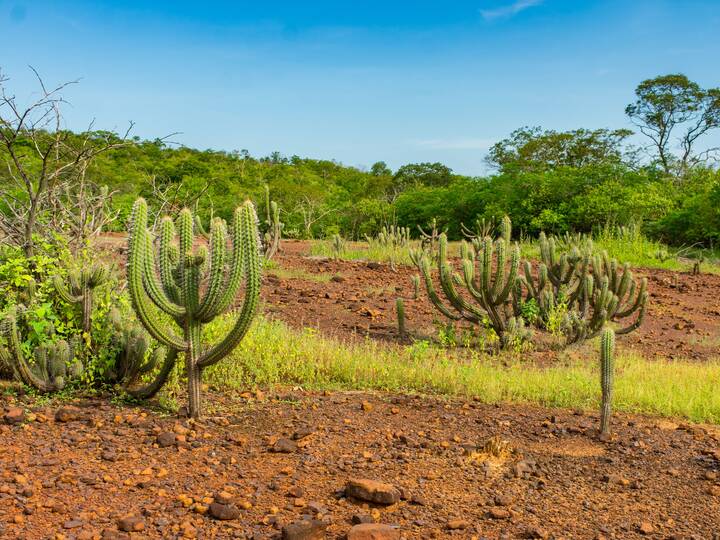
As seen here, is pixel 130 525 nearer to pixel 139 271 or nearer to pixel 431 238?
pixel 139 271

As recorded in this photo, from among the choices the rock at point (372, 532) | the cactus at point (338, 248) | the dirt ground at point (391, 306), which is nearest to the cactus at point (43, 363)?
the rock at point (372, 532)

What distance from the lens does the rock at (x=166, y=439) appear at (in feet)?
14.2

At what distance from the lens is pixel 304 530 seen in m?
3.29

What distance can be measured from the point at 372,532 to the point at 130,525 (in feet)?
3.73

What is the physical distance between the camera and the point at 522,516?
11.9 feet

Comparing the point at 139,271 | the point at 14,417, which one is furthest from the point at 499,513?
the point at 14,417

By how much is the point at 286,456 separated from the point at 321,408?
3.13 ft

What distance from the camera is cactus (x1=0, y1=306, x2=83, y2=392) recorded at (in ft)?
16.8

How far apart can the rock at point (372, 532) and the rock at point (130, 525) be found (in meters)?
0.99

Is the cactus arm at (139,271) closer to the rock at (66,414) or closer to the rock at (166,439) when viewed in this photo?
the rock at (166,439)

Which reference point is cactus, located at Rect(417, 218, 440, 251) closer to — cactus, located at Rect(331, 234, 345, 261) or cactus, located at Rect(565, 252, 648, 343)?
cactus, located at Rect(331, 234, 345, 261)

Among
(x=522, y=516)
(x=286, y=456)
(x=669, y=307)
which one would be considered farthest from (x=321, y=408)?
(x=669, y=307)

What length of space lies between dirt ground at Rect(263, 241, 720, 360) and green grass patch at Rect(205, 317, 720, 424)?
1747 mm

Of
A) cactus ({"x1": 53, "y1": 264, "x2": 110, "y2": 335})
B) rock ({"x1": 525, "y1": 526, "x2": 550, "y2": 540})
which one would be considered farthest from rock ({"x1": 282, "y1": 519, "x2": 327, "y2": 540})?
cactus ({"x1": 53, "y1": 264, "x2": 110, "y2": 335})
